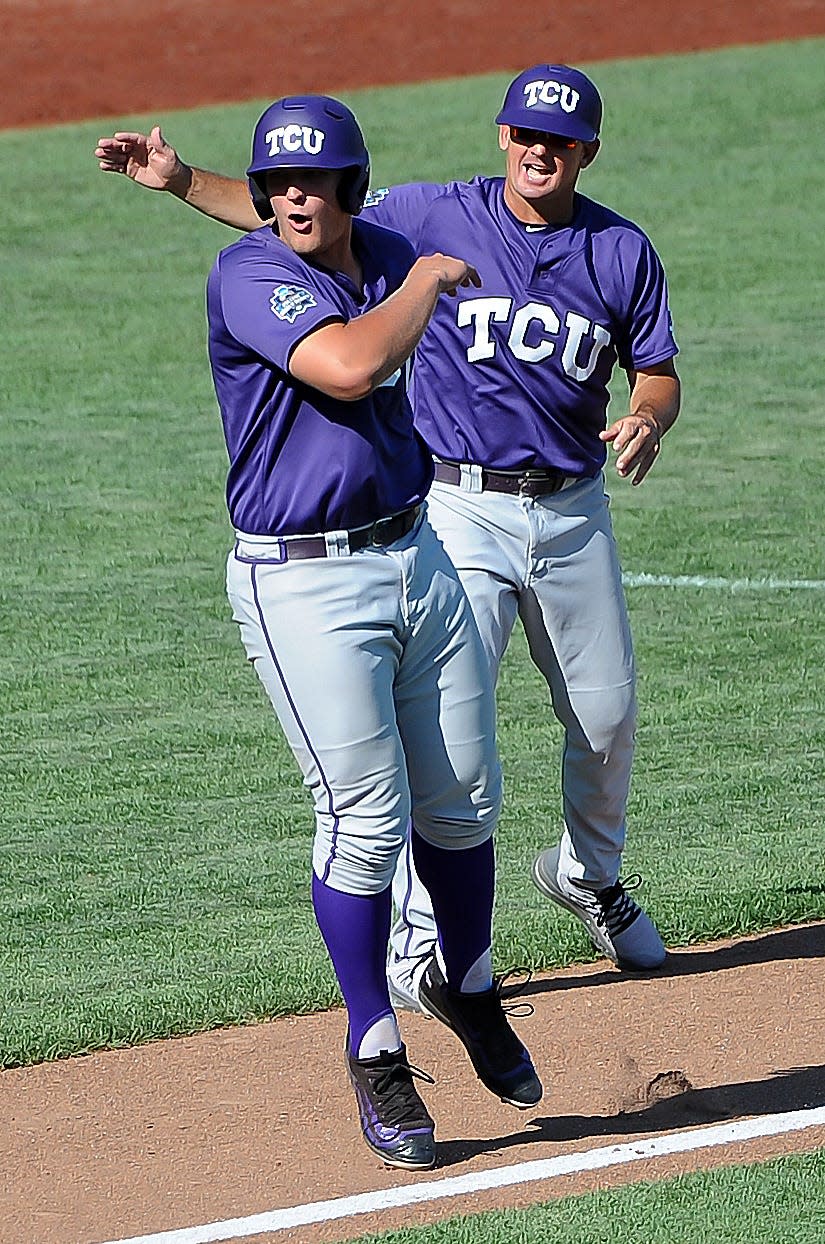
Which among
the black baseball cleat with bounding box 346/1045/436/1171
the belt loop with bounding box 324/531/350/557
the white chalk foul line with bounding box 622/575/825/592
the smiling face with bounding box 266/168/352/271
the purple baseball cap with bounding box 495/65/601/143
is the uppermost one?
the purple baseball cap with bounding box 495/65/601/143

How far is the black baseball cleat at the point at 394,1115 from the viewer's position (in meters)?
4.14

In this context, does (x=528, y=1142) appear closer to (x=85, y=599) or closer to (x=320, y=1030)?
(x=320, y=1030)

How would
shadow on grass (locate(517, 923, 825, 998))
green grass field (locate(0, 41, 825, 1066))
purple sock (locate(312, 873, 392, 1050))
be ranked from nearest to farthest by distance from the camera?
1. purple sock (locate(312, 873, 392, 1050))
2. shadow on grass (locate(517, 923, 825, 998))
3. green grass field (locate(0, 41, 825, 1066))

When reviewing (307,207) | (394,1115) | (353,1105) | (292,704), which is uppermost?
(307,207)

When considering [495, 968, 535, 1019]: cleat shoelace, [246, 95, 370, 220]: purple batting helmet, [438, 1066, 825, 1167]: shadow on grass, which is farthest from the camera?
[495, 968, 535, 1019]: cleat shoelace

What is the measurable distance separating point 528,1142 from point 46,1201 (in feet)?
3.22

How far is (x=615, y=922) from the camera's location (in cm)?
517

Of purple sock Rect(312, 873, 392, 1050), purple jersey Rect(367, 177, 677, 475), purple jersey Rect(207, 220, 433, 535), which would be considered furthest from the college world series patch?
purple sock Rect(312, 873, 392, 1050)

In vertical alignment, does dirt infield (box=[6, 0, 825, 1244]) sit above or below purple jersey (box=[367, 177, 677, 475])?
below

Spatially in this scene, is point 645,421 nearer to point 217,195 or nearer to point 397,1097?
point 217,195

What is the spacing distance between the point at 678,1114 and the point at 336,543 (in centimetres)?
143

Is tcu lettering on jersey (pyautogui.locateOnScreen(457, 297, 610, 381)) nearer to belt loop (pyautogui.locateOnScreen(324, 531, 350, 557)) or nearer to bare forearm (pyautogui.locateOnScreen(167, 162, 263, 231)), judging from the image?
bare forearm (pyautogui.locateOnScreen(167, 162, 263, 231))

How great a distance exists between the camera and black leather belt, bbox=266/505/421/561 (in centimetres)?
407

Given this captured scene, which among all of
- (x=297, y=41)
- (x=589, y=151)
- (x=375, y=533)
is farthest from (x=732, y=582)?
(x=297, y=41)
